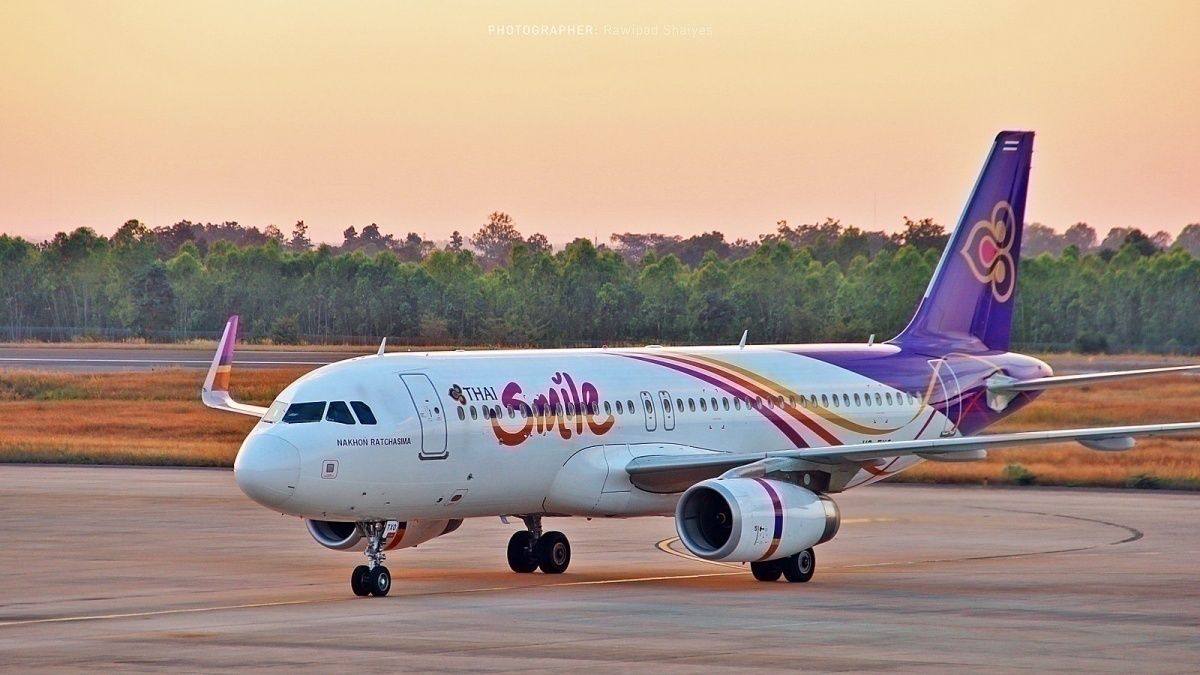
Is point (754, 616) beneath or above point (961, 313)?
beneath

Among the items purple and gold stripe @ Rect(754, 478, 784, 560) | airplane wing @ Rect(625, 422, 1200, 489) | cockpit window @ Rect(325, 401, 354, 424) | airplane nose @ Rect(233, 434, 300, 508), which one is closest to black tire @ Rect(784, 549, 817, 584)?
purple and gold stripe @ Rect(754, 478, 784, 560)

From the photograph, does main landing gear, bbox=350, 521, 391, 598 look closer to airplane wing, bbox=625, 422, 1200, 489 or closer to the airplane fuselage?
the airplane fuselage

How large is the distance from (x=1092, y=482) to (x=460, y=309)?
1103 inches

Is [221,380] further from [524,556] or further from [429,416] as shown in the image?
[429,416]

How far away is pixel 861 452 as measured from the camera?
30625mm

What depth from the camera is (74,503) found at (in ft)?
150

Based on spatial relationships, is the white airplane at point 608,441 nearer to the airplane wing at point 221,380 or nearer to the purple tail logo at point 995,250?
the airplane wing at point 221,380

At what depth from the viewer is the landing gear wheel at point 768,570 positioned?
3070 centimetres

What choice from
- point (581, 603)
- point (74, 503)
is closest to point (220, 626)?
point (581, 603)

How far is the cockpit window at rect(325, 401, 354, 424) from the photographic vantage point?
2800cm

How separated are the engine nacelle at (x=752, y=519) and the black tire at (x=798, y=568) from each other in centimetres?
43

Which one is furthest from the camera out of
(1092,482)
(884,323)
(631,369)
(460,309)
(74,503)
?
(460,309)

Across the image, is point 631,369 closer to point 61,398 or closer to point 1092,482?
point 1092,482

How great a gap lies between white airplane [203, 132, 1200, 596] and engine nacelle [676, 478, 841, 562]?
0.03 metres
